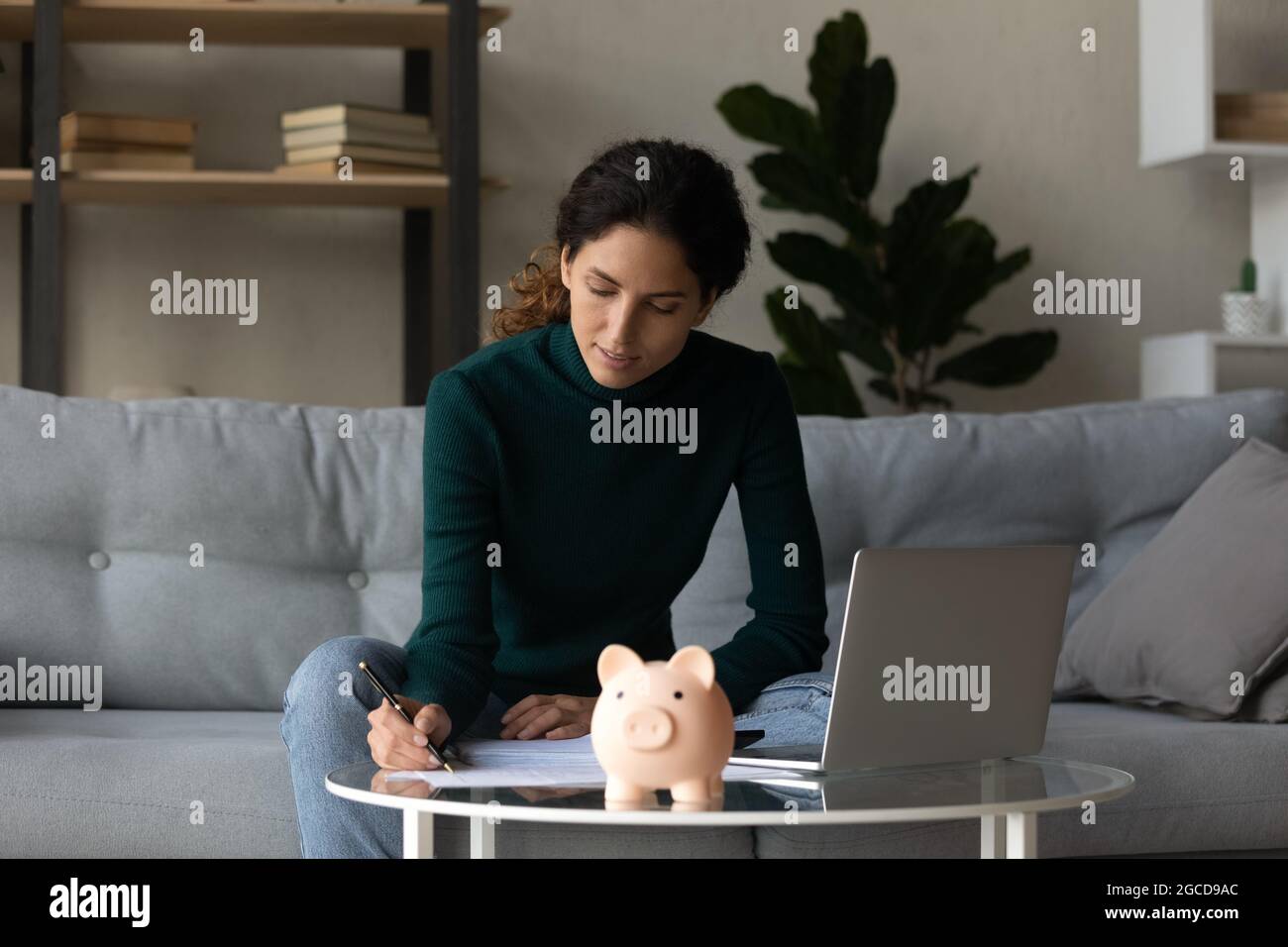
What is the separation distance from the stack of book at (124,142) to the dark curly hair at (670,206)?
4.99 ft

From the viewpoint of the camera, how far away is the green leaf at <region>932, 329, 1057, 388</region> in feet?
10.4

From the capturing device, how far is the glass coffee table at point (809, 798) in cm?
98

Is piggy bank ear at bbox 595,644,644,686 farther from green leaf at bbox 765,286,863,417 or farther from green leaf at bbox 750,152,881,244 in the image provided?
green leaf at bbox 750,152,881,244

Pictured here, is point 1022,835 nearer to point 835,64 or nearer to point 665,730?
point 665,730

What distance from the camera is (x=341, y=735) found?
51.9 inches

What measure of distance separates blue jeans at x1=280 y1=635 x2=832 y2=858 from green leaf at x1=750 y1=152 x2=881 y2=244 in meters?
1.80

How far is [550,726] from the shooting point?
4.63 feet

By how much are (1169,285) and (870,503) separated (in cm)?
177

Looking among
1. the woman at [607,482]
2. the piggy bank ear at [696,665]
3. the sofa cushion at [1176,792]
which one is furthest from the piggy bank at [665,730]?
the sofa cushion at [1176,792]

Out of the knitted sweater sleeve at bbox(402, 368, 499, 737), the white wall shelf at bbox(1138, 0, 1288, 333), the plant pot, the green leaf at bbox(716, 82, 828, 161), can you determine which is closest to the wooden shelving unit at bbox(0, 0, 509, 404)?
the green leaf at bbox(716, 82, 828, 161)

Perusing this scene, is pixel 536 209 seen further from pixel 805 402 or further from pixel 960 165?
pixel 960 165

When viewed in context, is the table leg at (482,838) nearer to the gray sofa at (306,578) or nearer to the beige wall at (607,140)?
the gray sofa at (306,578)

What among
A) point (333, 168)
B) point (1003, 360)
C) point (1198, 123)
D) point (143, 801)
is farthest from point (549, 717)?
point (1198, 123)

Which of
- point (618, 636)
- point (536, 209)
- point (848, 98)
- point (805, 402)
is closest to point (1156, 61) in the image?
point (848, 98)
